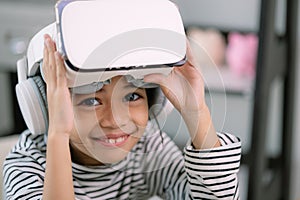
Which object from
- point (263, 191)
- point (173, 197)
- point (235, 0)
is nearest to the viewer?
point (173, 197)

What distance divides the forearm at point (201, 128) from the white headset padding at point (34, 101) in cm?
13

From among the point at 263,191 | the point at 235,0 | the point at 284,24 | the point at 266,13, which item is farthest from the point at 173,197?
the point at 235,0

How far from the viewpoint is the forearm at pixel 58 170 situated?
50 cm

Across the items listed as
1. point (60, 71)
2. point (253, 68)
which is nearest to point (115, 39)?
point (60, 71)

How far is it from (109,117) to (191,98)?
0.26 feet

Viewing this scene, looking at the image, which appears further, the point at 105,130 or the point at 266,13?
the point at 266,13

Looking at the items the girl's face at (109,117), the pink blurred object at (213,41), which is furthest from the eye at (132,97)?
the pink blurred object at (213,41)

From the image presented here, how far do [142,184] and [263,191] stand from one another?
0.85 m

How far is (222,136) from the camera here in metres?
0.57

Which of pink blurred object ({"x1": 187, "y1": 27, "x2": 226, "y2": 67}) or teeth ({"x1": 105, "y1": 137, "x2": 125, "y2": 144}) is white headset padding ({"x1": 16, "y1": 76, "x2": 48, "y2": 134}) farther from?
pink blurred object ({"x1": 187, "y1": 27, "x2": 226, "y2": 67})

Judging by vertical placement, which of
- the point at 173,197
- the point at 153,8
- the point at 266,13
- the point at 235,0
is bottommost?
the point at 173,197

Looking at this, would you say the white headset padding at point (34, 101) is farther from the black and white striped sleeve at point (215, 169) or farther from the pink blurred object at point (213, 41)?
the pink blurred object at point (213, 41)

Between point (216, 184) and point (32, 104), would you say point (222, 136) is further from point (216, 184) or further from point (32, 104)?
point (32, 104)

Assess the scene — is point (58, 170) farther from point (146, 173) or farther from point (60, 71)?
point (146, 173)
